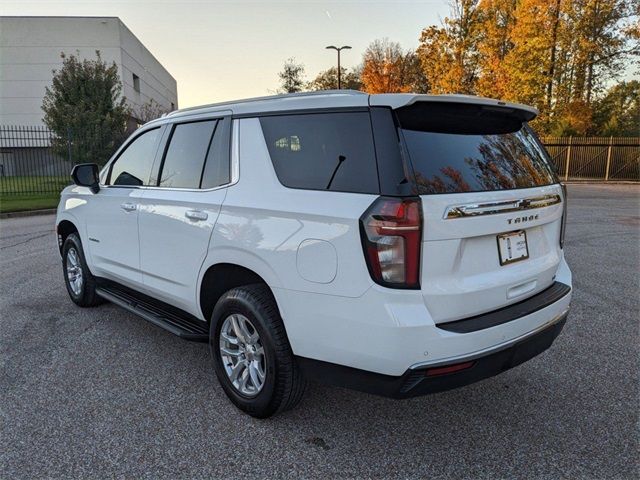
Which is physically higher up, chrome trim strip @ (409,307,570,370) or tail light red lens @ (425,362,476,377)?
chrome trim strip @ (409,307,570,370)

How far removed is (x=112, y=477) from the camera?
2365 millimetres

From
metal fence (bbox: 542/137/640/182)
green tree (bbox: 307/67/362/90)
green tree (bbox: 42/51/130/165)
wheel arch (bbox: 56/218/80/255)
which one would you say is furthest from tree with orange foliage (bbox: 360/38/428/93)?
wheel arch (bbox: 56/218/80/255)

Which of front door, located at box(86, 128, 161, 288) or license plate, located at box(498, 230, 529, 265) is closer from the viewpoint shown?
license plate, located at box(498, 230, 529, 265)

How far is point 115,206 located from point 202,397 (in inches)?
76.1

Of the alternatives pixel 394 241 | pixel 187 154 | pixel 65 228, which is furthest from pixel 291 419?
pixel 65 228

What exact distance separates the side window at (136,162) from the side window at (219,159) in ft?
2.85

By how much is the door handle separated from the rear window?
4.70 ft

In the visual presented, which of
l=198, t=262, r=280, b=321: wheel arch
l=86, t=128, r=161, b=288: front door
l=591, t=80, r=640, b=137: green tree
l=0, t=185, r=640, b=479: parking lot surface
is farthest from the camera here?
l=591, t=80, r=640, b=137: green tree

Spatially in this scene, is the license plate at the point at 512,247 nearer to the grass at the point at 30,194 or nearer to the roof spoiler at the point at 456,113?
the roof spoiler at the point at 456,113

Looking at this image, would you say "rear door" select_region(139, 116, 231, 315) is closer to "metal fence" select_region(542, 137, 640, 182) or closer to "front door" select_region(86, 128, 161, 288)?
"front door" select_region(86, 128, 161, 288)

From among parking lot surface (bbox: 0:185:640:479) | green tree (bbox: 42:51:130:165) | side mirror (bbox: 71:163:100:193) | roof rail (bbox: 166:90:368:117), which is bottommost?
parking lot surface (bbox: 0:185:640:479)

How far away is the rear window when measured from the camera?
91.0 inches

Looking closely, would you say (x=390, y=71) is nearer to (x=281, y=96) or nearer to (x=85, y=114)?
(x=85, y=114)

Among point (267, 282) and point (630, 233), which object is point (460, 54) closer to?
point (630, 233)
